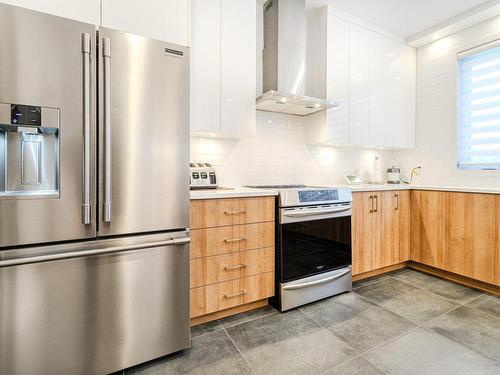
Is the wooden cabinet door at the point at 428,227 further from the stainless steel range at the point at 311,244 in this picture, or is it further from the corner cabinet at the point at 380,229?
the stainless steel range at the point at 311,244

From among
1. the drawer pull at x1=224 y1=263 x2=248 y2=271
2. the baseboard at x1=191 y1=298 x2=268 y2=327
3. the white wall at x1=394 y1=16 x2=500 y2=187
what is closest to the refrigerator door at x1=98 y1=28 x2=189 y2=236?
the drawer pull at x1=224 y1=263 x2=248 y2=271

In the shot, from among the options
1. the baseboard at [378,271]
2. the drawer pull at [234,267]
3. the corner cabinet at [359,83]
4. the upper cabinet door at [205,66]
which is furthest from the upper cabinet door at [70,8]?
the baseboard at [378,271]

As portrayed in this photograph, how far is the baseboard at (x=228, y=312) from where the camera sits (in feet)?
6.22

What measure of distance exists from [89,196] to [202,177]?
0.95 meters

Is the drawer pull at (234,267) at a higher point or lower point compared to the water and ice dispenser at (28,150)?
lower

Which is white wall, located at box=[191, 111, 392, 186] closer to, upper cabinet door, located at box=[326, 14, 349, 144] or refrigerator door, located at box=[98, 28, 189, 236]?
upper cabinet door, located at box=[326, 14, 349, 144]

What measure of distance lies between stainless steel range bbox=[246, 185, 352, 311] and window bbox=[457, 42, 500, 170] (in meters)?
1.72

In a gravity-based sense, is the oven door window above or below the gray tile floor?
above

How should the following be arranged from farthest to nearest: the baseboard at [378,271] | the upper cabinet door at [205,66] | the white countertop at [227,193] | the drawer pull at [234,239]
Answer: the baseboard at [378,271]
the upper cabinet door at [205,66]
the drawer pull at [234,239]
the white countertop at [227,193]

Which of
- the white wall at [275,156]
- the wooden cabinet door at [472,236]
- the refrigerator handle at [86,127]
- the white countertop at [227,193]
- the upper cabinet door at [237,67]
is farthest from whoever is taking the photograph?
the white wall at [275,156]

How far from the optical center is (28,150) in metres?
1.24

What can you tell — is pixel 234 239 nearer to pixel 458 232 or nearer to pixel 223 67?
pixel 223 67

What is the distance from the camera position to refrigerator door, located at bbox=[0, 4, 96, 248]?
116cm

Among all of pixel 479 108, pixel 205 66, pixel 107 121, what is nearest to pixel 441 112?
pixel 479 108
